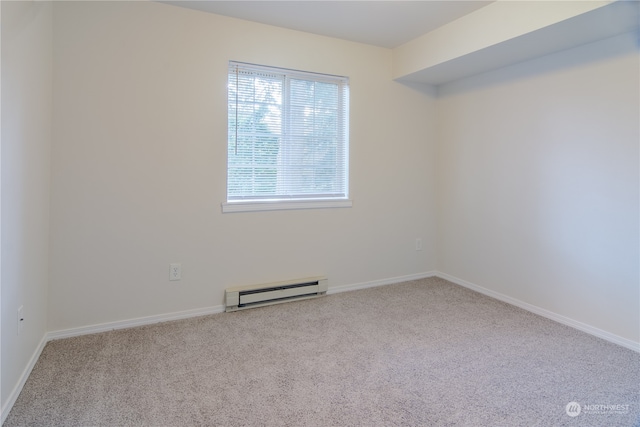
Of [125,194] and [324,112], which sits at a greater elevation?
[324,112]

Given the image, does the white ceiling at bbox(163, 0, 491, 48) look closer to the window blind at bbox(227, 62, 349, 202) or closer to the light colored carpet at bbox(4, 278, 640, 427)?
the window blind at bbox(227, 62, 349, 202)

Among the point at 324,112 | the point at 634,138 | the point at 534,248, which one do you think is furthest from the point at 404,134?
the point at 634,138

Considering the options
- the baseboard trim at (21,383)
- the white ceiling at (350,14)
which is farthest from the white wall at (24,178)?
the white ceiling at (350,14)

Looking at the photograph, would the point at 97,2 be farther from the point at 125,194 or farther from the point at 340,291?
the point at 340,291

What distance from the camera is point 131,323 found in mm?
2607

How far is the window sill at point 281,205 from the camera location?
290 centimetres

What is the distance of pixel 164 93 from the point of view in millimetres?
2617

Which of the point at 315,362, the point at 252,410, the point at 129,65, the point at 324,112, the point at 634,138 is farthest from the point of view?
the point at 324,112

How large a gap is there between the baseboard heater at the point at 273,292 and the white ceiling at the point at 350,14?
2.15m

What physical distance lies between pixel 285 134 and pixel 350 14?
1059mm

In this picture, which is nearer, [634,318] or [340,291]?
[634,318]

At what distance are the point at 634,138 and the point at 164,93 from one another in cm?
319

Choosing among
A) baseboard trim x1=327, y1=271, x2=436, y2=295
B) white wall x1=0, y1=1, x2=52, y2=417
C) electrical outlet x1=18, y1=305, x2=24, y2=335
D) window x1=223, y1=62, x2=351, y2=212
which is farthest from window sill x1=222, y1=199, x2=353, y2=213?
electrical outlet x1=18, y1=305, x2=24, y2=335

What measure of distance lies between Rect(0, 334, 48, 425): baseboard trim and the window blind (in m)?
1.54
